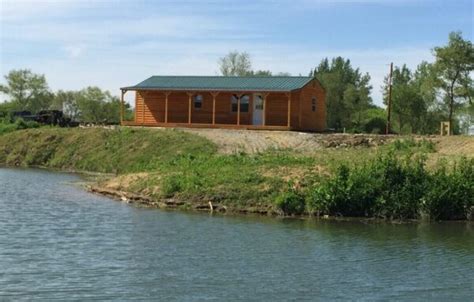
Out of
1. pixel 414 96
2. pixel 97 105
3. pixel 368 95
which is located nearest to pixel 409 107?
pixel 414 96

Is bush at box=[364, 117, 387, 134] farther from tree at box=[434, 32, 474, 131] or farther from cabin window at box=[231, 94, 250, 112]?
cabin window at box=[231, 94, 250, 112]

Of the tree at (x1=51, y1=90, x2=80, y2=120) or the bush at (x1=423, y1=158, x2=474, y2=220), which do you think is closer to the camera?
the bush at (x1=423, y1=158, x2=474, y2=220)

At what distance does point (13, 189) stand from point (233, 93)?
20.0 metres

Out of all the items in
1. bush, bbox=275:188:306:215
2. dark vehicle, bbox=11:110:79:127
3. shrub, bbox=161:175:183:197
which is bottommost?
bush, bbox=275:188:306:215

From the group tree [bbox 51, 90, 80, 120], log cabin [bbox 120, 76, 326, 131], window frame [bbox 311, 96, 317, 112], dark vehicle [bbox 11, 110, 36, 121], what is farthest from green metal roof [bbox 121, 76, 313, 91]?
tree [bbox 51, 90, 80, 120]

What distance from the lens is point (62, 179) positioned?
127 feet

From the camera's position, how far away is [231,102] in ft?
162

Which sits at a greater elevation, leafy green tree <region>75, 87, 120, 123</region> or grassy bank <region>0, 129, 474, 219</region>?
leafy green tree <region>75, 87, 120, 123</region>

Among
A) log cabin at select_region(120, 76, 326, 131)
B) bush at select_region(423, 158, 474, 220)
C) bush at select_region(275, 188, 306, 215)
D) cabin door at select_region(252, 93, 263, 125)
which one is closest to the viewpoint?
bush at select_region(423, 158, 474, 220)

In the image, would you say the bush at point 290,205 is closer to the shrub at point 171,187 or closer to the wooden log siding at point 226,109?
the shrub at point 171,187

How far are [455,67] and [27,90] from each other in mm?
67937

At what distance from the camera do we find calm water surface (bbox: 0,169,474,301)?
13.9 meters

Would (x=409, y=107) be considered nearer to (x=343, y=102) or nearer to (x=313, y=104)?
(x=343, y=102)

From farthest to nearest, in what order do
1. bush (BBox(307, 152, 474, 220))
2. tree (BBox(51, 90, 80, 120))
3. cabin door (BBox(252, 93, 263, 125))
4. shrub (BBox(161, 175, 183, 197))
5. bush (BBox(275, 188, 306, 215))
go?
tree (BBox(51, 90, 80, 120)) → cabin door (BBox(252, 93, 263, 125)) → shrub (BBox(161, 175, 183, 197)) → bush (BBox(275, 188, 306, 215)) → bush (BBox(307, 152, 474, 220))
